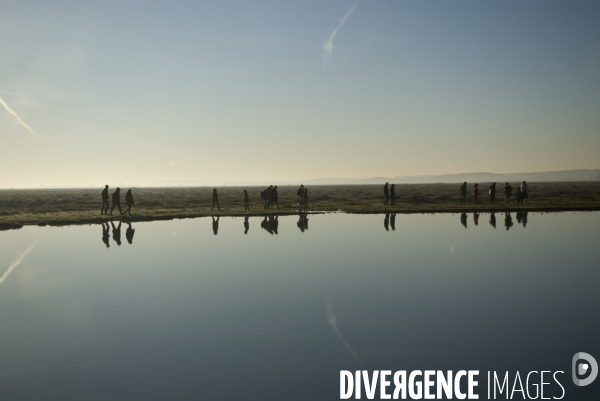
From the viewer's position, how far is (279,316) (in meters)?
11.7

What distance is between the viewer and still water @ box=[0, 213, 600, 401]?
839 centimetres

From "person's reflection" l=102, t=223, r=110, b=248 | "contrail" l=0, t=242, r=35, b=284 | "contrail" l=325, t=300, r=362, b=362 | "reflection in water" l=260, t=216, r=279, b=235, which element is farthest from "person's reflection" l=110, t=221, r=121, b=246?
"contrail" l=325, t=300, r=362, b=362

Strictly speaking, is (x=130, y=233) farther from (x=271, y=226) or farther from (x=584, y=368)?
(x=584, y=368)

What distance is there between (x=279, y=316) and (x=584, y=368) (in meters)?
5.59

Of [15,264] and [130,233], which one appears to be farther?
[130,233]

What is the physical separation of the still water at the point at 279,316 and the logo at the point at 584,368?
0.14 meters

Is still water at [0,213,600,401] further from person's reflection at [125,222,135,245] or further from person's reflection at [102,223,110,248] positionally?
person's reflection at [125,222,135,245]

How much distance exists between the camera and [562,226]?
32125mm

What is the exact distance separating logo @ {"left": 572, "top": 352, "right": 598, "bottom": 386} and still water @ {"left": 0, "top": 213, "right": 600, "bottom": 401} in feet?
0.45

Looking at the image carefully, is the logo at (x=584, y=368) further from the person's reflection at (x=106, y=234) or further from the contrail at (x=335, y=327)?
the person's reflection at (x=106, y=234)

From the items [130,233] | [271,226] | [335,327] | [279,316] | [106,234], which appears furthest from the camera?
[271,226]

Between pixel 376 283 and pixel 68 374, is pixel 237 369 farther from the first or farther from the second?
pixel 376 283

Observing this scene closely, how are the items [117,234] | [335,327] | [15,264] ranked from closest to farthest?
[335,327] → [15,264] → [117,234]

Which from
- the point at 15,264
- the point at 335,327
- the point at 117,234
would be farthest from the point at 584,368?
the point at 117,234
